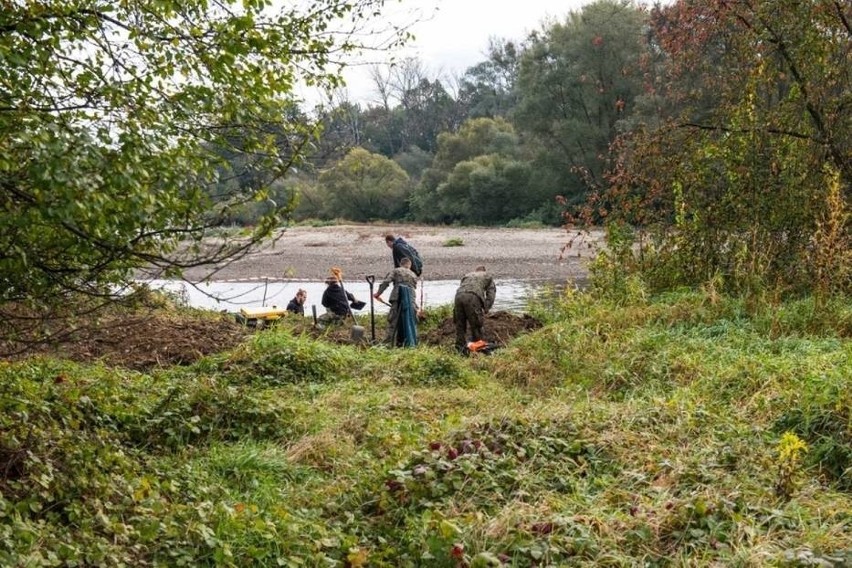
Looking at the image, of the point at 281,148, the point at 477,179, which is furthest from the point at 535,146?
the point at 281,148

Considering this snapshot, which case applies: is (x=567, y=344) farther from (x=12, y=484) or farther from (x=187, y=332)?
(x=12, y=484)

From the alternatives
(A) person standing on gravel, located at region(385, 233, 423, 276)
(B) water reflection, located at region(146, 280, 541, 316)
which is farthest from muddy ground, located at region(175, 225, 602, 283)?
(A) person standing on gravel, located at region(385, 233, 423, 276)

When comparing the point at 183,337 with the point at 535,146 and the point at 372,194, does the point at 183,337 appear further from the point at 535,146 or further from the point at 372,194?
the point at 372,194

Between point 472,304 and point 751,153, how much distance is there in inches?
182

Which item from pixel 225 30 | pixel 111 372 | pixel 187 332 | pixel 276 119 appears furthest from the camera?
pixel 187 332

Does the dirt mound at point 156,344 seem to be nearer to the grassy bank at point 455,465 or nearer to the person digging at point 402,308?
the grassy bank at point 455,465

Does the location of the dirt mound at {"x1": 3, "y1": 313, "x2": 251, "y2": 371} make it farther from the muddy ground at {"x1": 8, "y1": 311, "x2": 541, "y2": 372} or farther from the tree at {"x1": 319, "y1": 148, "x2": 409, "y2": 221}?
the tree at {"x1": 319, "y1": 148, "x2": 409, "y2": 221}

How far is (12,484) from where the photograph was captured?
4754 mm

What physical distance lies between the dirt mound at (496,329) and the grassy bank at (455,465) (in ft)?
14.5

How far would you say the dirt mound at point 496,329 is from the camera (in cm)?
1370

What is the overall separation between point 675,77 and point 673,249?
9.46 ft

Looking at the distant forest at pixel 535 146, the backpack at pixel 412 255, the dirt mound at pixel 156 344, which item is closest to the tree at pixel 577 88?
the distant forest at pixel 535 146

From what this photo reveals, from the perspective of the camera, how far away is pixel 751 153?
39.0ft

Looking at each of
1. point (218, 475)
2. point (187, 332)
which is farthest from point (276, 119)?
point (187, 332)
